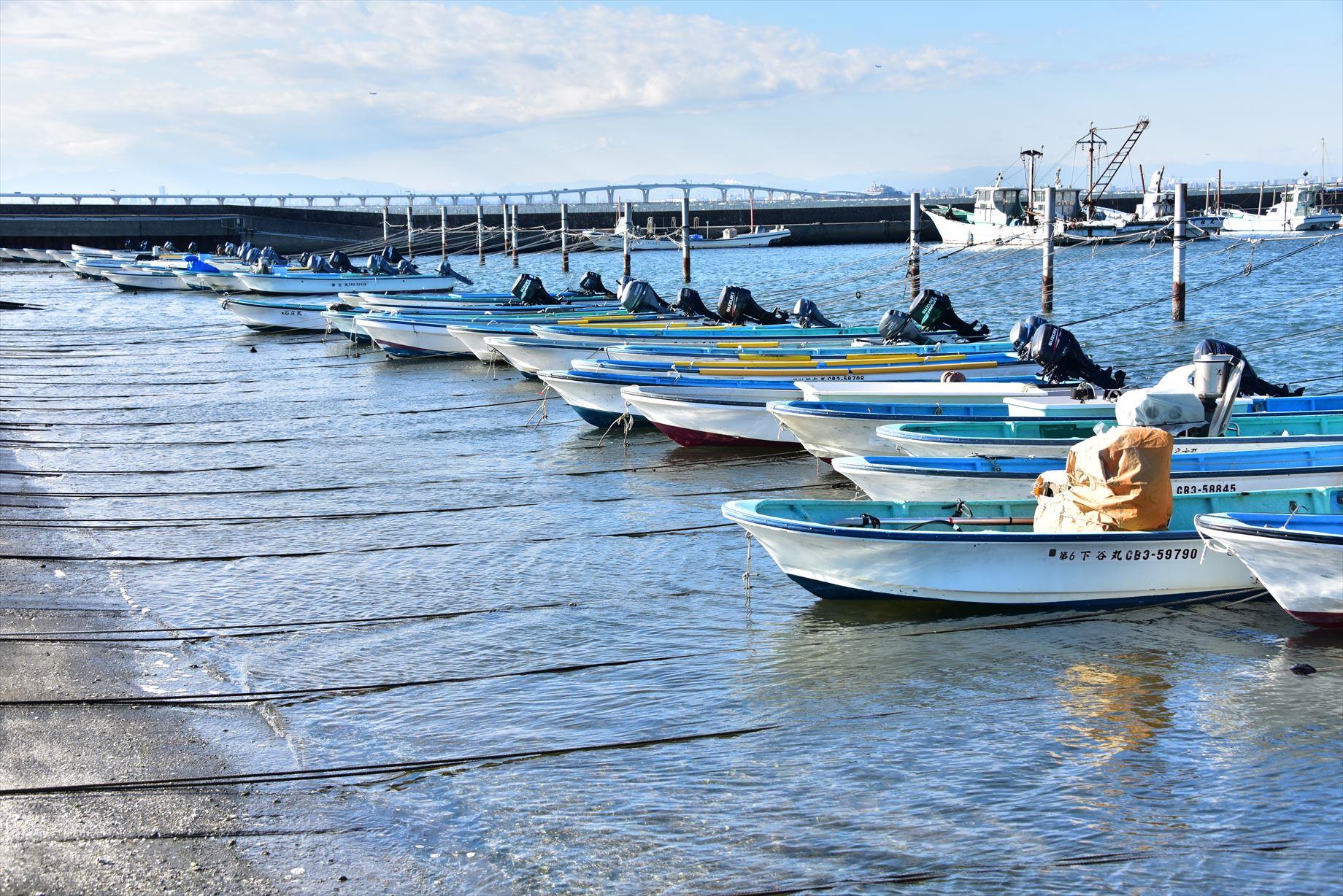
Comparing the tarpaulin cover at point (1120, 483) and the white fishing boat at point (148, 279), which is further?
the white fishing boat at point (148, 279)

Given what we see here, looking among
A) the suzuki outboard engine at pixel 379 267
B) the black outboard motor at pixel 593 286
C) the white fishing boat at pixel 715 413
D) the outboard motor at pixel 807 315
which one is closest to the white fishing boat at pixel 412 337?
the black outboard motor at pixel 593 286

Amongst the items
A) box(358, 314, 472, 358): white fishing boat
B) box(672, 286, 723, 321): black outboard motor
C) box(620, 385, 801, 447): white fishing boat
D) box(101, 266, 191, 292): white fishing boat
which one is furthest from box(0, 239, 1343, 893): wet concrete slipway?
box(101, 266, 191, 292): white fishing boat

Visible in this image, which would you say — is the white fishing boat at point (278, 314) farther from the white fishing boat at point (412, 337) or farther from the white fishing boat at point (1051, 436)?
the white fishing boat at point (1051, 436)

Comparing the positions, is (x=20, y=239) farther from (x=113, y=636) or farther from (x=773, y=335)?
(x=113, y=636)

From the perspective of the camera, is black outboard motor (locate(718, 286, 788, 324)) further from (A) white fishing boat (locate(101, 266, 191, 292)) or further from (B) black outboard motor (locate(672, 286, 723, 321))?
(A) white fishing boat (locate(101, 266, 191, 292))

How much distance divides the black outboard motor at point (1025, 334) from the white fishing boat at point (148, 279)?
43.1 metres

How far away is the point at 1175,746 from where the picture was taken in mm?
8188

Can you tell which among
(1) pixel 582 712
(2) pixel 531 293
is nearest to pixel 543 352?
(2) pixel 531 293

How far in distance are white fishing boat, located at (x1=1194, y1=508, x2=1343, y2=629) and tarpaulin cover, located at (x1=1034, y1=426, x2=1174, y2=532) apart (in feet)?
1.35

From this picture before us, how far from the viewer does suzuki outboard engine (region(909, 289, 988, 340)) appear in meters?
23.0

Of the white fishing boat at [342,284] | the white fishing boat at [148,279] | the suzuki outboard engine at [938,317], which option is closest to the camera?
the suzuki outboard engine at [938,317]

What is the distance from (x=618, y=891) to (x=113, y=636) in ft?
17.7

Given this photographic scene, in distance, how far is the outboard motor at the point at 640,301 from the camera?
29.0 m

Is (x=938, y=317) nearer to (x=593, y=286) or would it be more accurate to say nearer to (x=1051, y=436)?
(x=1051, y=436)
